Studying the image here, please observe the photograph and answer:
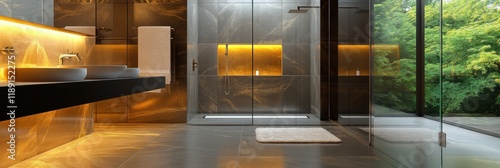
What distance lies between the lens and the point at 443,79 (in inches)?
100

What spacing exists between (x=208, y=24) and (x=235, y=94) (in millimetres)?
1073

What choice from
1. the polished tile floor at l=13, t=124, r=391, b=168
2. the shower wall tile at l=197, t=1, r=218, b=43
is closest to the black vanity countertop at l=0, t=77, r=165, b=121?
the polished tile floor at l=13, t=124, r=391, b=168

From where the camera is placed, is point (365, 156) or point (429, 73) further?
point (365, 156)

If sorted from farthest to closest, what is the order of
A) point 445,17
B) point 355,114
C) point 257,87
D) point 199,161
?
point 257,87 → point 355,114 → point 199,161 → point 445,17

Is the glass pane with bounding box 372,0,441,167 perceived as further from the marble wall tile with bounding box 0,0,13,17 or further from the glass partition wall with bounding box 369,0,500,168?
the marble wall tile with bounding box 0,0,13,17

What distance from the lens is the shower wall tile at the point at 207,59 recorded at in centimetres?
562

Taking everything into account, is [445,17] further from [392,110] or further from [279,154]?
[279,154]

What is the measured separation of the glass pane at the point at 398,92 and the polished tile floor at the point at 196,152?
0.21 meters

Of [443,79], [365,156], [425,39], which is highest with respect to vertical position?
[425,39]

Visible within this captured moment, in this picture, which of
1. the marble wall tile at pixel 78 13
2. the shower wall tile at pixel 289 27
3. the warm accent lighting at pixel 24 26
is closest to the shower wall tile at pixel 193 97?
the shower wall tile at pixel 289 27

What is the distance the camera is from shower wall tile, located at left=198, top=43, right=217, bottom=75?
5625 mm

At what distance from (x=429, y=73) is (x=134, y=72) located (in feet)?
8.28

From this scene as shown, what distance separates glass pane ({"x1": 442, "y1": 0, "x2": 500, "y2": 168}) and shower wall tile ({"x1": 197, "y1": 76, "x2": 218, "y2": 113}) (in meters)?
3.50

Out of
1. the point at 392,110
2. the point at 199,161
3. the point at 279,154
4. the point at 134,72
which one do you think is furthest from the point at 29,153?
the point at 392,110
